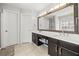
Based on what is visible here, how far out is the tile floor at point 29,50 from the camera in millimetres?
1766

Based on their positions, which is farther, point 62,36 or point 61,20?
point 61,20

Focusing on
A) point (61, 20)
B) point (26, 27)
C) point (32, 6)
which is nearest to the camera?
point (32, 6)

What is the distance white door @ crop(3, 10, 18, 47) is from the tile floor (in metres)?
0.17

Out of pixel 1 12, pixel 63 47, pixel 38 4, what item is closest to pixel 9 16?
pixel 1 12

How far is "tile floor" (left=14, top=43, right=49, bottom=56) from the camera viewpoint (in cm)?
177

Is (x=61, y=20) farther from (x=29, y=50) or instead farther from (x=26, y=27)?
(x=29, y=50)

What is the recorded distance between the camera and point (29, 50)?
6.12ft

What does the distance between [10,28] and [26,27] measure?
0.32 metres

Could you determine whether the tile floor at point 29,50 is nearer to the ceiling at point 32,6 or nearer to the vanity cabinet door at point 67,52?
the vanity cabinet door at point 67,52

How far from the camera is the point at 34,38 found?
1.91m

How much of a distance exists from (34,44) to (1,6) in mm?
951

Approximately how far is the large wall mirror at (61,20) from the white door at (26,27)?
249 millimetres

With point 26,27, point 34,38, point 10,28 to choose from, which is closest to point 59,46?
point 34,38

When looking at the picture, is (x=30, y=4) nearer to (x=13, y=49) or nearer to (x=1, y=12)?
(x=1, y=12)
